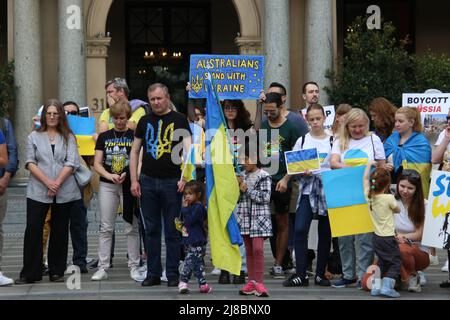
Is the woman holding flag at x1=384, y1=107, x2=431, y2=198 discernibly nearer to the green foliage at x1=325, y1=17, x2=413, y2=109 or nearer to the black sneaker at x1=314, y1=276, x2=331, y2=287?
the black sneaker at x1=314, y1=276, x2=331, y2=287

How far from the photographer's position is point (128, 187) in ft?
36.3

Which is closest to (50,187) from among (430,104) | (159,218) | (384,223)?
(159,218)

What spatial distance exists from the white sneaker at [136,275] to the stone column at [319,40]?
9.24 metres

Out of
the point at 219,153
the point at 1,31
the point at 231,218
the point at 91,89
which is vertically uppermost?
the point at 1,31

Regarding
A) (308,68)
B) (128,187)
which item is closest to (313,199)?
(128,187)

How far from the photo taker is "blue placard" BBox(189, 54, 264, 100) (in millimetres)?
10836

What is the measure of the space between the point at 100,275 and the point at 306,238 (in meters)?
2.24

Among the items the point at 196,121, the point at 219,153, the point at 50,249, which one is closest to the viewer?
the point at 219,153

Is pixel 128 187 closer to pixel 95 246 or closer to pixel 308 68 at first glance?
pixel 95 246

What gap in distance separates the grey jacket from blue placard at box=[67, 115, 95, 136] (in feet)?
3.34

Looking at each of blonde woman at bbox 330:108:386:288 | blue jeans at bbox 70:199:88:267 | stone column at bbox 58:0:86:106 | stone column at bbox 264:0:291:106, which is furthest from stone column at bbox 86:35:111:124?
blonde woman at bbox 330:108:386:288

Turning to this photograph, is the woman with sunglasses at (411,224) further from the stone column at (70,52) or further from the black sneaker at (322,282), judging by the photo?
the stone column at (70,52)

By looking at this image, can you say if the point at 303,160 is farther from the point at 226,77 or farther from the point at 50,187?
the point at 50,187

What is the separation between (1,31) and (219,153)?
13263mm
